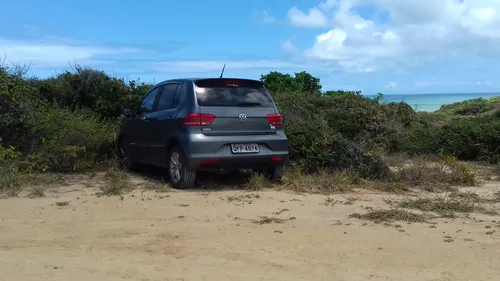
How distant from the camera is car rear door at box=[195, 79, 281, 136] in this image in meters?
8.14

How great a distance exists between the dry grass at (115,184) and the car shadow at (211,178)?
0.46 meters

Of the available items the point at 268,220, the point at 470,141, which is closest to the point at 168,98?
the point at 268,220

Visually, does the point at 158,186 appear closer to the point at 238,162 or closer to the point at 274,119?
the point at 238,162

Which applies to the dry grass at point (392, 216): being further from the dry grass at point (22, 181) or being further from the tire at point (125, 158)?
the tire at point (125, 158)

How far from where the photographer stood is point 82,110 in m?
11.4

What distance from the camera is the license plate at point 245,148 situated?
26.8 feet

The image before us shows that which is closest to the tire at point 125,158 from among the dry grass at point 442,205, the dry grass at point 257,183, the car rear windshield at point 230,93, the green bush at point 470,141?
the car rear windshield at point 230,93

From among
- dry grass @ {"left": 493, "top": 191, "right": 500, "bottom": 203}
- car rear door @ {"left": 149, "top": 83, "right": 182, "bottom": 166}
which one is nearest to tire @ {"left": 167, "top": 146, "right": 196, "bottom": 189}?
car rear door @ {"left": 149, "top": 83, "right": 182, "bottom": 166}

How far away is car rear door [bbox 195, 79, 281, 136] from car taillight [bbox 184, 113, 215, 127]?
5 cm

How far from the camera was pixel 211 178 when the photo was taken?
9258mm

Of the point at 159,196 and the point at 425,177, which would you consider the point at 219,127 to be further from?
the point at 425,177

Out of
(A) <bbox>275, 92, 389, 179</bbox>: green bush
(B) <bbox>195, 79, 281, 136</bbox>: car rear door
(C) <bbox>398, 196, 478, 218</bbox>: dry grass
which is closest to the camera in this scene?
(C) <bbox>398, 196, 478, 218</bbox>: dry grass

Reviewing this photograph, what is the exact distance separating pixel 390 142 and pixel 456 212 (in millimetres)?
6394

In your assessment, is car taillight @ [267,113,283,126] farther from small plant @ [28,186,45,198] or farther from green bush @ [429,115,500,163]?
green bush @ [429,115,500,163]
